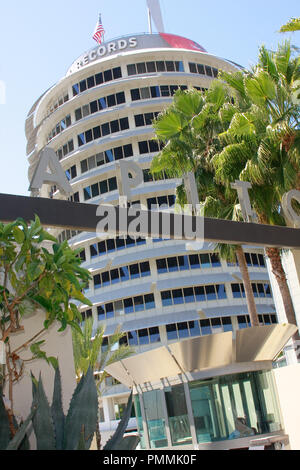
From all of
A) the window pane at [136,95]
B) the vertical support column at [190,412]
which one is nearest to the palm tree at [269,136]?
the vertical support column at [190,412]

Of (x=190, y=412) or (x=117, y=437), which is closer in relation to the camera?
(x=117, y=437)

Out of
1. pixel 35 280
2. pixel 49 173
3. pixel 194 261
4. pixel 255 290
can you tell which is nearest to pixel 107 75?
pixel 194 261

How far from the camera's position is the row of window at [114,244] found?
1781 inches

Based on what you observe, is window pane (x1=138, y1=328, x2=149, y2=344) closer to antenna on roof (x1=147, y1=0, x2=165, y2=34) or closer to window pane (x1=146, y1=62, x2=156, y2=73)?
window pane (x1=146, y1=62, x2=156, y2=73)

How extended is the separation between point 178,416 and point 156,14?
180ft

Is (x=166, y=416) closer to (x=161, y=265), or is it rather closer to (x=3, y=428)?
(x=3, y=428)

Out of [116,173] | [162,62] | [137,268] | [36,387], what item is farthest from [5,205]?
[162,62]

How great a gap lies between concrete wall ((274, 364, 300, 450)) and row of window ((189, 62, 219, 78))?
43.8 m

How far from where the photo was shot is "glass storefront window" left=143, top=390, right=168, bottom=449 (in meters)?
13.8

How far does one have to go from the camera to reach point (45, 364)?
623 centimetres

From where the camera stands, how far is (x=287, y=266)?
2211cm

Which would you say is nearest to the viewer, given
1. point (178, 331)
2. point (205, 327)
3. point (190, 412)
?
point (190, 412)

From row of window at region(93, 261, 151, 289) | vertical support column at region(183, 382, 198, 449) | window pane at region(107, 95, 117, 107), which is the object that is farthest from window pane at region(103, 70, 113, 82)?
vertical support column at region(183, 382, 198, 449)

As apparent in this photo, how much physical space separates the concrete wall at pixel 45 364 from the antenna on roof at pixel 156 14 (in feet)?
184
